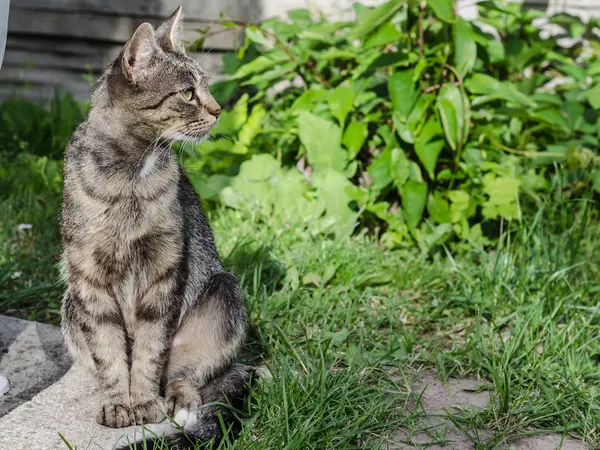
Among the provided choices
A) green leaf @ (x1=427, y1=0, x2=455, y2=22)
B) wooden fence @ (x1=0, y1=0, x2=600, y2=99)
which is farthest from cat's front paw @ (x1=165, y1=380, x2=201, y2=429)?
wooden fence @ (x1=0, y1=0, x2=600, y2=99)

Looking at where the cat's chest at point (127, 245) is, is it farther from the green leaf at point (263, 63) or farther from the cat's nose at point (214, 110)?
the green leaf at point (263, 63)

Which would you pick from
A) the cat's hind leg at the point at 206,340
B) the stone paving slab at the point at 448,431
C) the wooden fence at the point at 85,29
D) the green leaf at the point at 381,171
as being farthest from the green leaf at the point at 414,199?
the wooden fence at the point at 85,29

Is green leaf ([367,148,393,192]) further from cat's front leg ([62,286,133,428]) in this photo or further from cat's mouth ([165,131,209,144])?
cat's front leg ([62,286,133,428])

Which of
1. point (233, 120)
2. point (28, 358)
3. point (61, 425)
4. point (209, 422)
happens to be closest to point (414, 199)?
point (233, 120)

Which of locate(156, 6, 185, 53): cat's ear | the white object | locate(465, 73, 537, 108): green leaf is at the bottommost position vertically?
the white object

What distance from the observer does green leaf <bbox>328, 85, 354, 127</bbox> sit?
412cm

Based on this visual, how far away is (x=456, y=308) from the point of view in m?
3.61

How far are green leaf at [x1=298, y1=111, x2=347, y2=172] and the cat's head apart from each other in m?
1.61

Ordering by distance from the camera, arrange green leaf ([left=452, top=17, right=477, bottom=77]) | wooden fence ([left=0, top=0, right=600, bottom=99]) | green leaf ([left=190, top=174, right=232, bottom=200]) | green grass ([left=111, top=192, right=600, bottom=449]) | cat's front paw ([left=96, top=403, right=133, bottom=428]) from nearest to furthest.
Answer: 1. cat's front paw ([left=96, top=403, right=133, bottom=428])
2. green grass ([left=111, top=192, right=600, bottom=449])
3. green leaf ([left=452, top=17, right=477, bottom=77])
4. green leaf ([left=190, top=174, right=232, bottom=200])
5. wooden fence ([left=0, top=0, right=600, bottom=99])

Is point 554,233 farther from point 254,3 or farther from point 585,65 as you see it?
point 254,3

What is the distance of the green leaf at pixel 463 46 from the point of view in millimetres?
3889

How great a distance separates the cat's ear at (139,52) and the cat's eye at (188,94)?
15 centimetres

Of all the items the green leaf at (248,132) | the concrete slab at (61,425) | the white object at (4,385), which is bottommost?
the white object at (4,385)

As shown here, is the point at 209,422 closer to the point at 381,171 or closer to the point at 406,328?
the point at 406,328
